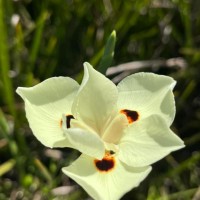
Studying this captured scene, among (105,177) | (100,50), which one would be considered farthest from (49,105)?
(100,50)

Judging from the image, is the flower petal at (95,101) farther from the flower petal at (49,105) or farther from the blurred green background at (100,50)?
the blurred green background at (100,50)

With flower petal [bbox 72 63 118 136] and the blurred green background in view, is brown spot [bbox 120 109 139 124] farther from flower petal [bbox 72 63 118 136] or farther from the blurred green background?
the blurred green background

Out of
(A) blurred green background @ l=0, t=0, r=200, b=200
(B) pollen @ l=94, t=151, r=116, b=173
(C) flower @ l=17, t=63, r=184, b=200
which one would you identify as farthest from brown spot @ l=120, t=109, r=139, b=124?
(A) blurred green background @ l=0, t=0, r=200, b=200

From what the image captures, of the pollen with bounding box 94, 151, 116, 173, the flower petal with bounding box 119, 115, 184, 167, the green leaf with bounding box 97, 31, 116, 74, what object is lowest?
the pollen with bounding box 94, 151, 116, 173

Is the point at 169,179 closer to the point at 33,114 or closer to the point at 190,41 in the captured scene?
the point at 190,41

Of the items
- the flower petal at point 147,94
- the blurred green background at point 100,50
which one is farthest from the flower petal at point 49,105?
the blurred green background at point 100,50

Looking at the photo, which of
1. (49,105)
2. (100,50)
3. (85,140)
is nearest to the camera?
(85,140)

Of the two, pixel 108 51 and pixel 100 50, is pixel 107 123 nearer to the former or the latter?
pixel 108 51
